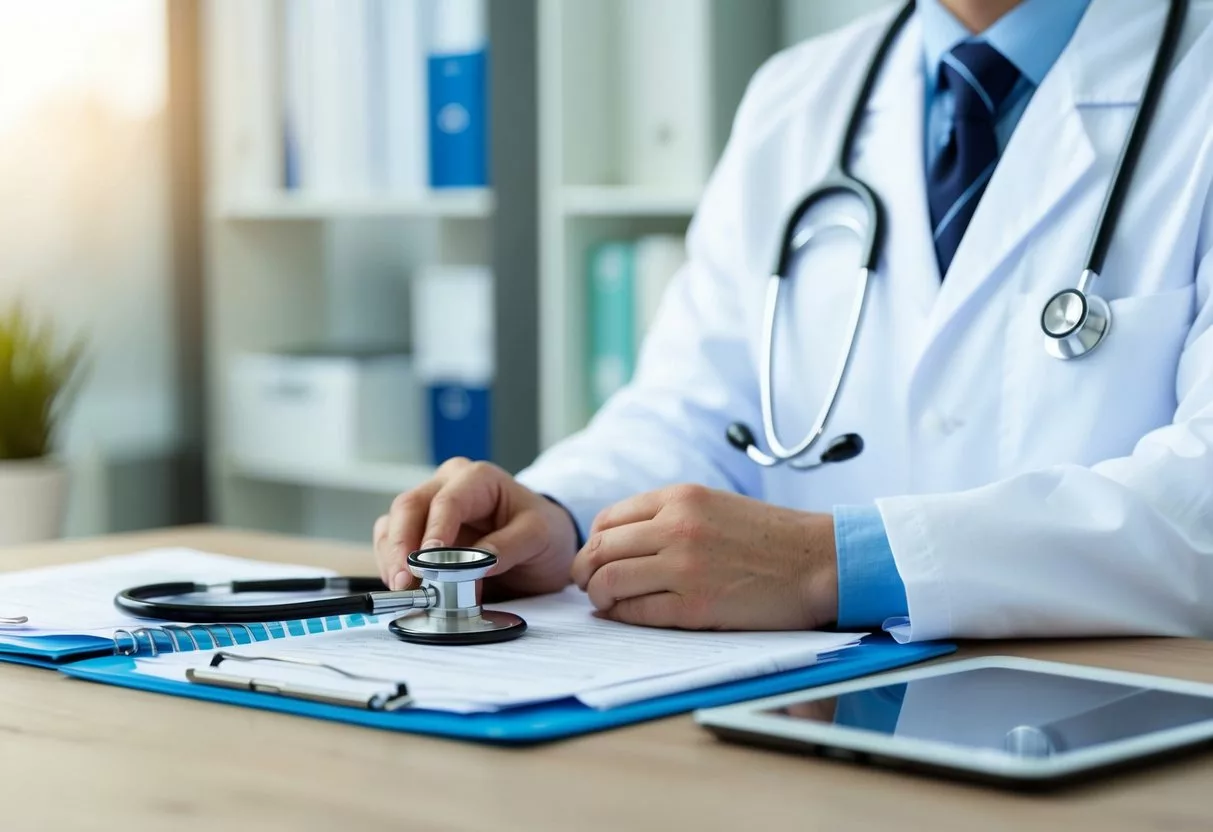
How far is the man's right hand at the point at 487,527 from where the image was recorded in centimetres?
119

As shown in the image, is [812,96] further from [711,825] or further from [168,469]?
[168,469]

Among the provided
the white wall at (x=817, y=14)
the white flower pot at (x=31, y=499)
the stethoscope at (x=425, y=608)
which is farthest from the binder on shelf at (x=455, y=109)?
the stethoscope at (x=425, y=608)

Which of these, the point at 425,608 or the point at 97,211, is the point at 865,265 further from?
the point at 97,211

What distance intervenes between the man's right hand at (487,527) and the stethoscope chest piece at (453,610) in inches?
5.3

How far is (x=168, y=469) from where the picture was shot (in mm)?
3176

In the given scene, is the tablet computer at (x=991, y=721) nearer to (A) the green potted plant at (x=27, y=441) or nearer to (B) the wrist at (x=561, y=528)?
(B) the wrist at (x=561, y=528)

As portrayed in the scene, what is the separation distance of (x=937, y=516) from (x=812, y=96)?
76 centimetres

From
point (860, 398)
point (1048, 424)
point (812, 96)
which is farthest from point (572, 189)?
point (1048, 424)

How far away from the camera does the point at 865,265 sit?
1489 millimetres

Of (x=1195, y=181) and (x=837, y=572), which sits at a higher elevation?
(x=1195, y=181)

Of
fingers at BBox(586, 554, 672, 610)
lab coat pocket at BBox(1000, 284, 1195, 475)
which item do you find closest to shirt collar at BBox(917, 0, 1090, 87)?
lab coat pocket at BBox(1000, 284, 1195, 475)

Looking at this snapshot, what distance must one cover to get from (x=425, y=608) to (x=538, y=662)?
0.49ft

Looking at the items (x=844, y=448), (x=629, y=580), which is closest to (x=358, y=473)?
(x=844, y=448)

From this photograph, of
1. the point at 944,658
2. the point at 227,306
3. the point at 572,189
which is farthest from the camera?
the point at 227,306
